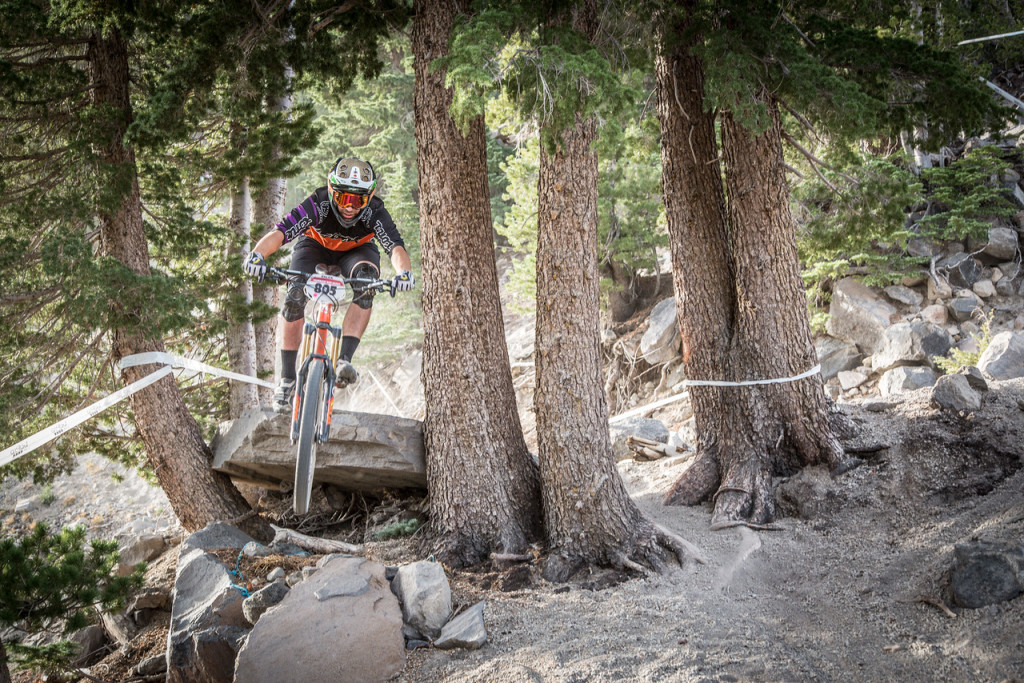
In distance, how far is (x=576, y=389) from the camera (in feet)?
18.6

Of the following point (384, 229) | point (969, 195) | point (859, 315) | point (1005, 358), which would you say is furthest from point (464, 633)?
point (969, 195)

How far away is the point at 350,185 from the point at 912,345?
35.1 feet

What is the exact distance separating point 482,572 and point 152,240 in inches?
226

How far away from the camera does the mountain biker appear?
15.8 ft

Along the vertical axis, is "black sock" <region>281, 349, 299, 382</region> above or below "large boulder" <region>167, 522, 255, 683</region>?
above

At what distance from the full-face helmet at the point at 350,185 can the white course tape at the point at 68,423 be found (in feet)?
10.1

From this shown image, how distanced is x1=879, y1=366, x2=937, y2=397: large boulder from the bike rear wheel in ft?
32.3

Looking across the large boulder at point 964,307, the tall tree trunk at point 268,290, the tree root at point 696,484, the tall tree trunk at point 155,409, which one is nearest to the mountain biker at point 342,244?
the tall tree trunk at point 155,409

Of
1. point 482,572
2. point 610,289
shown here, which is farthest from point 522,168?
point 482,572

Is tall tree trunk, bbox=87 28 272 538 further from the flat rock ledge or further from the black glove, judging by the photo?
the black glove

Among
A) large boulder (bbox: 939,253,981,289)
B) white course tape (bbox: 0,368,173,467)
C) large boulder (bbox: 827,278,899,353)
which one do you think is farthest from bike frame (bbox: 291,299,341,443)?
large boulder (bbox: 939,253,981,289)

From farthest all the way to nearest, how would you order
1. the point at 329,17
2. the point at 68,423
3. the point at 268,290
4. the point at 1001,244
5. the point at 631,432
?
the point at 1001,244, the point at 268,290, the point at 631,432, the point at 329,17, the point at 68,423

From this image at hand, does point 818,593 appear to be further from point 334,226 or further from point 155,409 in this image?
point 155,409

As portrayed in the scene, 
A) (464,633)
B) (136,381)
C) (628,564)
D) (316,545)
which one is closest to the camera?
(464,633)
